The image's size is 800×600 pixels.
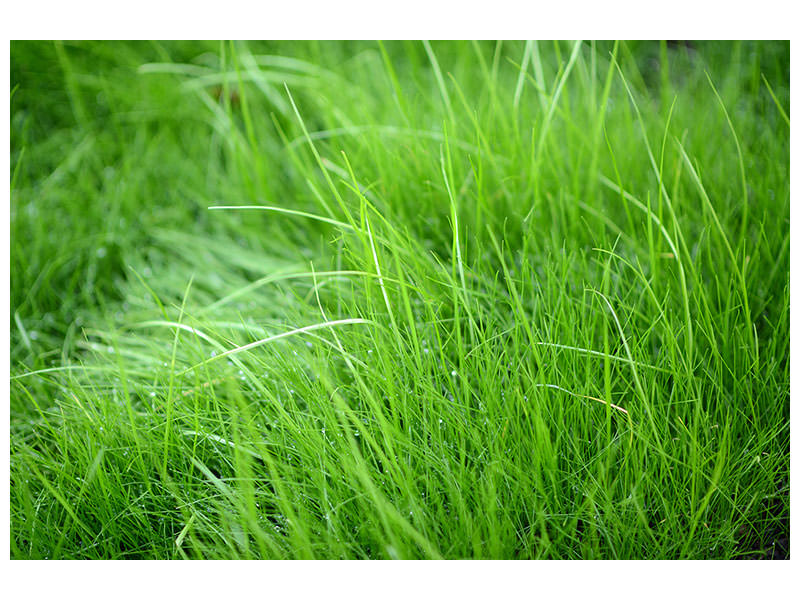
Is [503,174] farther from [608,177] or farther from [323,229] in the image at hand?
[323,229]

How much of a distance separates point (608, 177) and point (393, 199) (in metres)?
0.42

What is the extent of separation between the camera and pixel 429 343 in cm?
93

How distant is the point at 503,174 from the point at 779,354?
55cm

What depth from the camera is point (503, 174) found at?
44.9 inches

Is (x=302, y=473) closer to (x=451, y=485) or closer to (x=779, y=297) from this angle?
(x=451, y=485)

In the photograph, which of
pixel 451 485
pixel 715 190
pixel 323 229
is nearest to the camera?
pixel 451 485

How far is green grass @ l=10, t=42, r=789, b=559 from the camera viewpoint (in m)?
0.81

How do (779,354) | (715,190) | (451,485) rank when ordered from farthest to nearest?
(715,190), (779,354), (451,485)

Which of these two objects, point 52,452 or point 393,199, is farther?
point 393,199

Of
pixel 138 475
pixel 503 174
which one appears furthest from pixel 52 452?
pixel 503 174

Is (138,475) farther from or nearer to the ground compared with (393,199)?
nearer to the ground

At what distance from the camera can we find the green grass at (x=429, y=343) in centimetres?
81
